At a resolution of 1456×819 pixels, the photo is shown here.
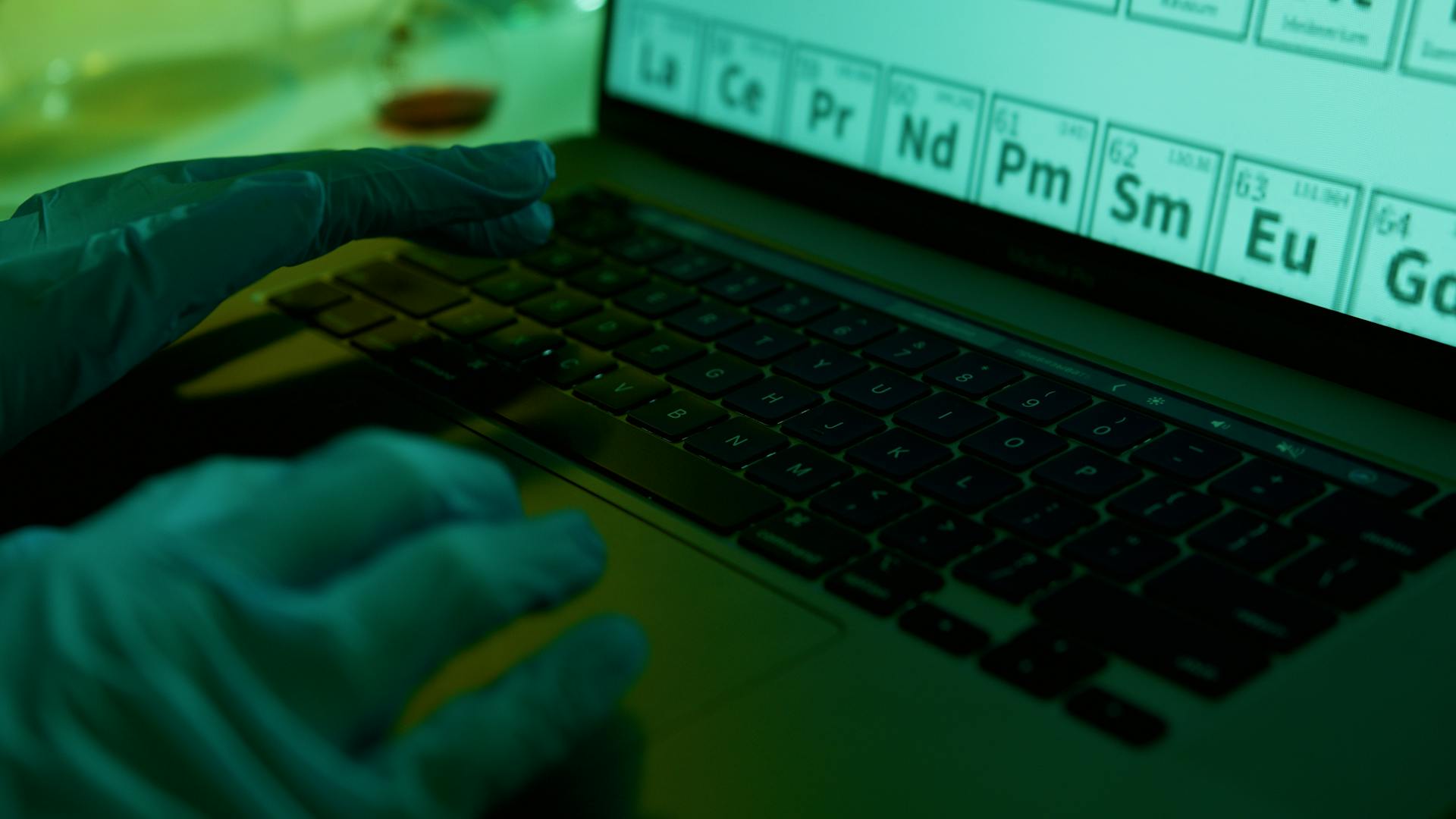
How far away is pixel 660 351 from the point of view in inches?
25.7

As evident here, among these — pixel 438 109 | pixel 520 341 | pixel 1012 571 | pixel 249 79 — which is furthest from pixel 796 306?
pixel 249 79

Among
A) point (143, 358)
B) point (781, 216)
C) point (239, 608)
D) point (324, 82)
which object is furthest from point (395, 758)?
point (324, 82)

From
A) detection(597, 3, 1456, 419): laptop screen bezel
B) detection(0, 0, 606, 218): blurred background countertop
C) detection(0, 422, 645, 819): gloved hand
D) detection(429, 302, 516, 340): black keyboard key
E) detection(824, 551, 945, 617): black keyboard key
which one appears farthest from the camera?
detection(0, 0, 606, 218): blurred background countertop

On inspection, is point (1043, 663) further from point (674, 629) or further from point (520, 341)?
point (520, 341)

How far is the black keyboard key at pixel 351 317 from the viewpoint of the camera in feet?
2.26

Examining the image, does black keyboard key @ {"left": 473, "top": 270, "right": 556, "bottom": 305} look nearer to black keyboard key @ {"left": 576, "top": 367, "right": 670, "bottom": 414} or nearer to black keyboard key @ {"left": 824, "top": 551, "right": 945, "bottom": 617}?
black keyboard key @ {"left": 576, "top": 367, "right": 670, "bottom": 414}

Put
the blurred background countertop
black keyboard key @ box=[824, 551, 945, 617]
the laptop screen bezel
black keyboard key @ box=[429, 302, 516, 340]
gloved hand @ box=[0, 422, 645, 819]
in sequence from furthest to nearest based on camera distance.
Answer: the blurred background countertop
black keyboard key @ box=[429, 302, 516, 340]
the laptop screen bezel
black keyboard key @ box=[824, 551, 945, 617]
gloved hand @ box=[0, 422, 645, 819]

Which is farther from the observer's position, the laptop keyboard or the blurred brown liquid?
the blurred brown liquid

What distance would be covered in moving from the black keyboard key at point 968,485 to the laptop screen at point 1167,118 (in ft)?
0.60

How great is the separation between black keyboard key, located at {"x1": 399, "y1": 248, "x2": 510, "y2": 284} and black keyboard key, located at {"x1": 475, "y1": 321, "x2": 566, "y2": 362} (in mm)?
71

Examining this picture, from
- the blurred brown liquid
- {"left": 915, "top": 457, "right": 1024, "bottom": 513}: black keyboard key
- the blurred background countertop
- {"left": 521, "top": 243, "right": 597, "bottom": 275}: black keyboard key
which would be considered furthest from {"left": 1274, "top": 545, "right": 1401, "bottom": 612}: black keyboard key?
the blurred brown liquid

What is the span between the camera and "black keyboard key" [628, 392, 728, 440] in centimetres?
59

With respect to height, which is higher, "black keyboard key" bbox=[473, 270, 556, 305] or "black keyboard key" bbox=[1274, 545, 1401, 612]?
"black keyboard key" bbox=[1274, 545, 1401, 612]

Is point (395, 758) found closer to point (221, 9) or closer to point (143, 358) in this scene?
point (143, 358)
